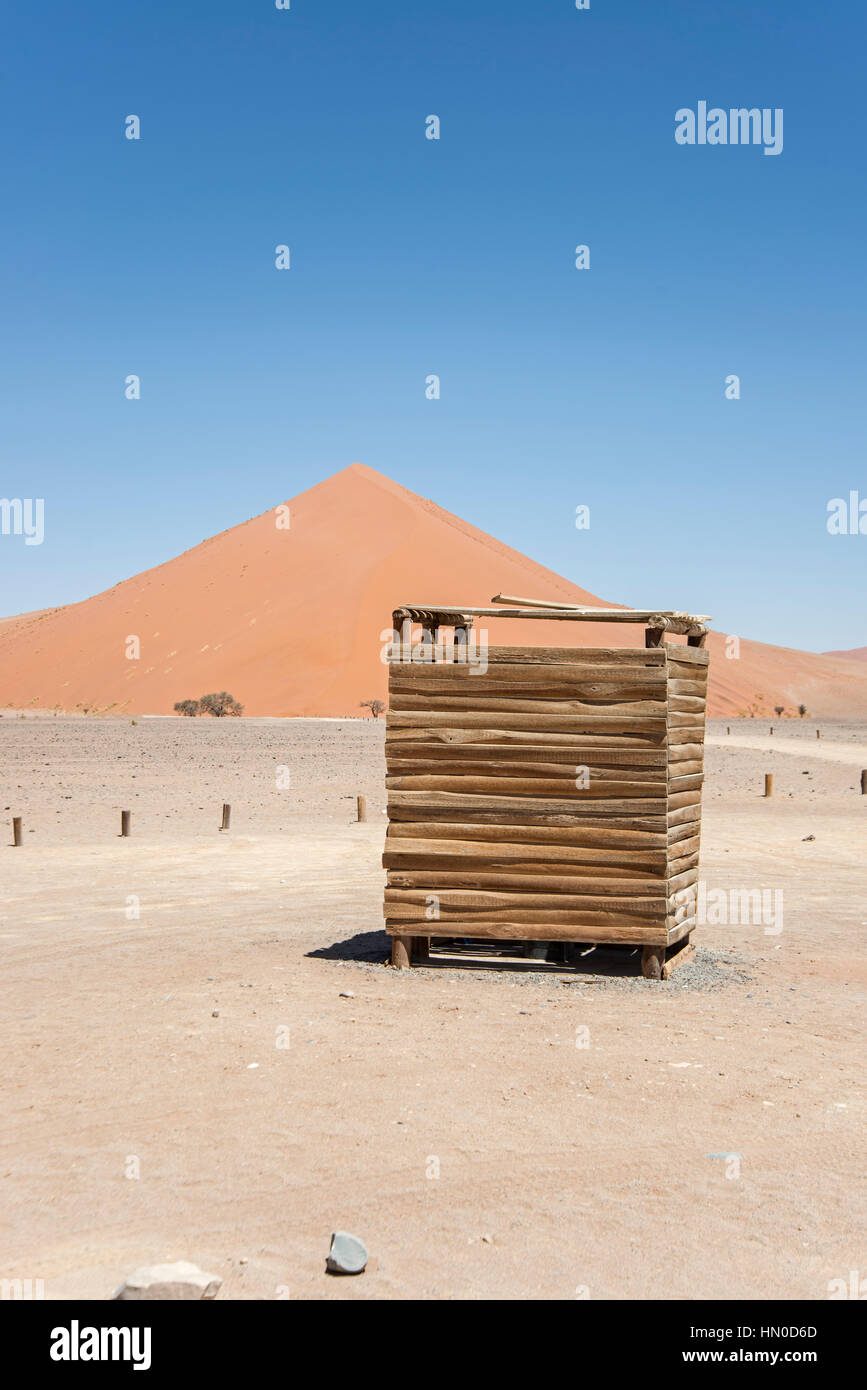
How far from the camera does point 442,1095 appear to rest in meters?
6.07

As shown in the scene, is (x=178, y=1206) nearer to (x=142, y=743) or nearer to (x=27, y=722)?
(x=142, y=743)

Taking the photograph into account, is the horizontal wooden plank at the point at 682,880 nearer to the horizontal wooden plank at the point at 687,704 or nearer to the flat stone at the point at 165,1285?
the horizontal wooden plank at the point at 687,704

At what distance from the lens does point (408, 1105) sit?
5.91 m

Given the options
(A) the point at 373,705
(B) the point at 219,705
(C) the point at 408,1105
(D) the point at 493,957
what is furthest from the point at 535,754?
(B) the point at 219,705

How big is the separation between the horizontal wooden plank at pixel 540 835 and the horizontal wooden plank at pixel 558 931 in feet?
1.73

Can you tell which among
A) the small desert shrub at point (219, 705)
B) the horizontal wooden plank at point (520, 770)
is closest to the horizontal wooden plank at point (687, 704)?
the horizontal wooden plank at point (520, 770)

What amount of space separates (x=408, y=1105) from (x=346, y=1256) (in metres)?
1.75

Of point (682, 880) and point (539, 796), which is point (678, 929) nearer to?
point (682, 880)

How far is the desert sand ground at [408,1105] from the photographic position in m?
4.34

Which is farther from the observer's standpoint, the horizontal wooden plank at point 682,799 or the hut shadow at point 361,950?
the hut shadow at point 361,950

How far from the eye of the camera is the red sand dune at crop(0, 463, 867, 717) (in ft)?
238

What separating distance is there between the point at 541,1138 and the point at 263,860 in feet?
32.3

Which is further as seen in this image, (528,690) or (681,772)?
(681,772)

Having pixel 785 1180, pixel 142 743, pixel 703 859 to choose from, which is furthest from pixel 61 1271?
pixel 142 743
